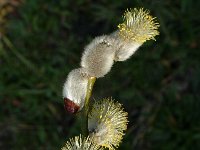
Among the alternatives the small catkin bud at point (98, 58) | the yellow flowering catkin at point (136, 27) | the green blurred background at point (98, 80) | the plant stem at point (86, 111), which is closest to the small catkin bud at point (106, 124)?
the plant stem at point (86, 111)

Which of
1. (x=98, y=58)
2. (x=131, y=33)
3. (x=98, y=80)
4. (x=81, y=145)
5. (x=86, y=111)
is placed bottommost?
(x=81, y=145)

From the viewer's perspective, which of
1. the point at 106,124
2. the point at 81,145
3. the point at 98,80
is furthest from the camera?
the point at 98,80

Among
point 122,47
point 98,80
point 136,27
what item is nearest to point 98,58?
point 122,47

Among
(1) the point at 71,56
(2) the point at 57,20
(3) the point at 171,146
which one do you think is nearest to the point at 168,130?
(3) the point at 171,146

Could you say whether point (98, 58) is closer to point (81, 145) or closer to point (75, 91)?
point (75, 91)

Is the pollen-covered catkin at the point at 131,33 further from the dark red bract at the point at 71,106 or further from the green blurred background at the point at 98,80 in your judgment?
the green blurred background at the point at 98,80

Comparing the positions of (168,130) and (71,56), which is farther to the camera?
(71,56)

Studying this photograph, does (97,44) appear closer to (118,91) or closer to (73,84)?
(73,84)
